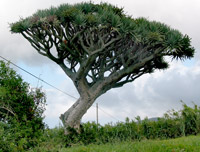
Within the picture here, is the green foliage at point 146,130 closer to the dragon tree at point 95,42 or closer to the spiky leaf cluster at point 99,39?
the dragon tree at point 95,42

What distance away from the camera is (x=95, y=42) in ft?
48.6

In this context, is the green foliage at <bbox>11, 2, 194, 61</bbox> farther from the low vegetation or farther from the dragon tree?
the low vegetation

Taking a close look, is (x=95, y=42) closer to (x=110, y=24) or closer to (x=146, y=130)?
(x=110, y=24)

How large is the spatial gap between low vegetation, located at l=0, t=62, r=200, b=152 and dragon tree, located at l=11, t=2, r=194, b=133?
127 centimetres

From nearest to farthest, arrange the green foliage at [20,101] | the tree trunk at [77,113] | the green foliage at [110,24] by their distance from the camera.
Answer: the green foliage at [20,101], the green foliage at [110,24], the tree trunk at [77,113]

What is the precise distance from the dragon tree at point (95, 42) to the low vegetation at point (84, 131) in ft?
4.16

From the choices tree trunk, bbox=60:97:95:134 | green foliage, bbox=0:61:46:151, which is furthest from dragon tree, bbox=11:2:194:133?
green foliage, bbox=0:61:46:151

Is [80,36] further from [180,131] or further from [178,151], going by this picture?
[178,151]

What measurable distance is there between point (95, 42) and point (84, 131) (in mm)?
4695

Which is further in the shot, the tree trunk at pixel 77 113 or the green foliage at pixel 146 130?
the tree trunk at pixel 77 113

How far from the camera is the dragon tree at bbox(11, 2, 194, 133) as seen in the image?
14062mm

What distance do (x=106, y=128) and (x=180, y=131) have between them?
3583 mm

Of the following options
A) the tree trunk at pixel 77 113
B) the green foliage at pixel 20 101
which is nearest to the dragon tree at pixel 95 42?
the tree trunk at pixel 77 113

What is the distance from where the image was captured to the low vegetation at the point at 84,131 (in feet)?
28.6
